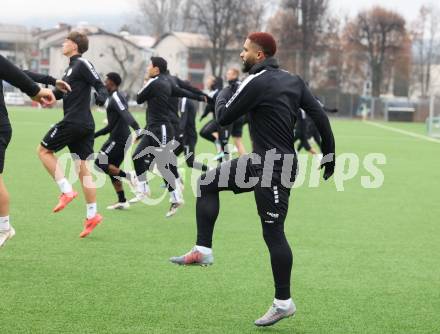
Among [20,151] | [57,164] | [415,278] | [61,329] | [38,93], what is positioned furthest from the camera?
[20,151]

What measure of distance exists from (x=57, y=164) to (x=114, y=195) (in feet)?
13.1

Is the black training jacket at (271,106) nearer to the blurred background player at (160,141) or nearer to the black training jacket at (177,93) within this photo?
the black training jacket at (177,93)

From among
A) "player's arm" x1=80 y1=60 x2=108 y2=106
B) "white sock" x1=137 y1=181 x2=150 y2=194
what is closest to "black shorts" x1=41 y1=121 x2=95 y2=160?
"player's arm" x1=80 y1=60 x2=108 y2=106

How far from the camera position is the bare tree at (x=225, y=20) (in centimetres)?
8419

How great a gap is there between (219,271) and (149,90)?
4236 millimetres

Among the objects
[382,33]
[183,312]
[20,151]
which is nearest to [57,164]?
[183,312]

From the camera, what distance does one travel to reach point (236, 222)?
1076 centimetres

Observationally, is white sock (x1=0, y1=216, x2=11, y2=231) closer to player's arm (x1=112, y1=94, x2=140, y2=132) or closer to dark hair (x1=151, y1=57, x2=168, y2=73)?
player's arm (x1=112, y1=94, x2=140, y2=132)

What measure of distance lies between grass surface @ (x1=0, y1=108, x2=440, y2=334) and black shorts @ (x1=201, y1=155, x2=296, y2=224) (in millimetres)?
817

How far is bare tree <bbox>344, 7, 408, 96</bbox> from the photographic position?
83.8 m

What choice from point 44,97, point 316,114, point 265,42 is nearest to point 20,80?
point 44,97

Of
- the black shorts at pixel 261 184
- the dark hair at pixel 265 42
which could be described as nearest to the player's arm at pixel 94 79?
the black shorts at pixel 261 184

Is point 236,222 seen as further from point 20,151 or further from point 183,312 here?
point 20,151

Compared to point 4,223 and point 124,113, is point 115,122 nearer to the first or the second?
point 124,113
